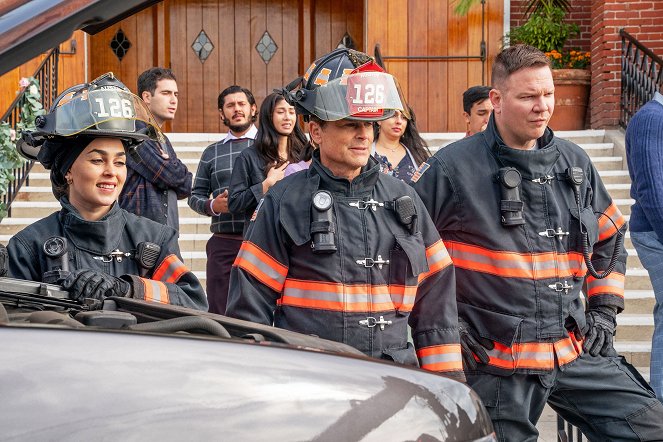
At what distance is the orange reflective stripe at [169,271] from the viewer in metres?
3.88

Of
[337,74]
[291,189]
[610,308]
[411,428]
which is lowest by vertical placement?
[610,308]

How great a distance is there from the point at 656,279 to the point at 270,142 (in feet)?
8.18

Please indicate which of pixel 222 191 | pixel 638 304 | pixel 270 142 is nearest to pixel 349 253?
pixel 270 142

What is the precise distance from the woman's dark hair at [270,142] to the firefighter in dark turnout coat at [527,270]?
234 centimetres

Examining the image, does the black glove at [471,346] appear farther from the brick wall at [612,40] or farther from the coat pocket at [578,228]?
the brick wall at [612,40]

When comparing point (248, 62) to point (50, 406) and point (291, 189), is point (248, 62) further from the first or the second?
point (50, 406)

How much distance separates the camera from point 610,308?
14.3ft

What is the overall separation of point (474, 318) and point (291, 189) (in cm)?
92

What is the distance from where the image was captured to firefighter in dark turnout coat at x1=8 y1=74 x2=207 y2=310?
3.71 m


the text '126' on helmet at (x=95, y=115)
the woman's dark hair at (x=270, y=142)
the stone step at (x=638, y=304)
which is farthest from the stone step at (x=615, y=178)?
the text '126' on helmet at (x=95, y=115)

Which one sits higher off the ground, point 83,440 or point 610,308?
point 83,440

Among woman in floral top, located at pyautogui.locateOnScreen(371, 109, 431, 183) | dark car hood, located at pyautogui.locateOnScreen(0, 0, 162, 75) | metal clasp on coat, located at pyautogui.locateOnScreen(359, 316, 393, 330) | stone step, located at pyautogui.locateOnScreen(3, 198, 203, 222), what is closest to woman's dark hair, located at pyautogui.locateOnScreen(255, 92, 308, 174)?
woman in floral top, located at pyautogui.locateOnScreen(371, 109, 431, 183)

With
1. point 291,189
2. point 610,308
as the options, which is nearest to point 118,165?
point 291,189

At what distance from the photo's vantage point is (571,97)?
42.2ft
